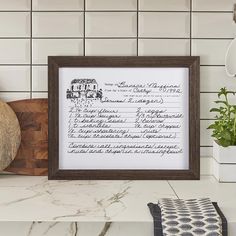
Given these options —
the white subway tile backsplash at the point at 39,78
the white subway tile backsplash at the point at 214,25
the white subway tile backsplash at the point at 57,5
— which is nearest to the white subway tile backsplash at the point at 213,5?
the white subway tile backsplash at the point at 214,25

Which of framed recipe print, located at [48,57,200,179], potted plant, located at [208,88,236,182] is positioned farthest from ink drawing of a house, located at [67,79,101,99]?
potted plant, located at [208,88,236,182]

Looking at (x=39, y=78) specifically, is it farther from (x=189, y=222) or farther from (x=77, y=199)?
(x=189, y=222)

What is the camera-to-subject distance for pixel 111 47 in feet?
4.88

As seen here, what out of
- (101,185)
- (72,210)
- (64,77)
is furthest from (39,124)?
(72,210)

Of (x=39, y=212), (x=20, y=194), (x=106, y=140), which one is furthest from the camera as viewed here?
(x=106, y=140)

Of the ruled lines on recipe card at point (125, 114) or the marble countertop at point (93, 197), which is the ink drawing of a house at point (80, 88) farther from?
the marble countertop at point (93, 197)

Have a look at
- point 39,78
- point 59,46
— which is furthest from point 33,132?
point 59,46

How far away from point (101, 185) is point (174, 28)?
511 mm

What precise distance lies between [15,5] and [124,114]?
1.49 ft

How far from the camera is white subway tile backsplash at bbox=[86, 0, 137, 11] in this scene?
4.85 ft

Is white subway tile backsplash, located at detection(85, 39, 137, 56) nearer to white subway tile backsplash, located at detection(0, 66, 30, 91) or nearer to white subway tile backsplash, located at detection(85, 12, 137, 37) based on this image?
white subway tile backsplash, located at detection(85, 12, 137, 37)

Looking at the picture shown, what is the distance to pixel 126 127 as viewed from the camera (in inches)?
58.0

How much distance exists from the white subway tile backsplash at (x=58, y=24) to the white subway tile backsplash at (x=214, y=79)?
0.39 metres

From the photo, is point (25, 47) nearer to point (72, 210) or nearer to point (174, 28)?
point (174, 28)
